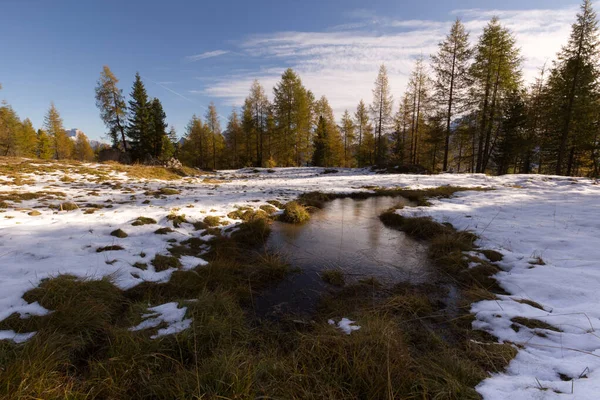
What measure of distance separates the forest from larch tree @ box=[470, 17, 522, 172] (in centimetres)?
8

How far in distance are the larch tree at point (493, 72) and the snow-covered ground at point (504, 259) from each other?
502 inches

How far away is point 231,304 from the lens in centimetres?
378

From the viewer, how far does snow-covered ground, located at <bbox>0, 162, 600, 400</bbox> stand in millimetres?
2404

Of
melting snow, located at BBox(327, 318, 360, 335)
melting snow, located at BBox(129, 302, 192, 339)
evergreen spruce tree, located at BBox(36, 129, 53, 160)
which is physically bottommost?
melting snow, located at BBox(327, 318, 360, 335)

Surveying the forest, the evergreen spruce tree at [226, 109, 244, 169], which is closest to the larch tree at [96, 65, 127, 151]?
the forest

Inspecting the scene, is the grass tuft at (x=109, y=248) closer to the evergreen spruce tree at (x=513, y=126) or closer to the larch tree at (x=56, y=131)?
the evergreen spruce tree at (x=513, y=126)

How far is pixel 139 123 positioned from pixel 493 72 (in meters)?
39.6

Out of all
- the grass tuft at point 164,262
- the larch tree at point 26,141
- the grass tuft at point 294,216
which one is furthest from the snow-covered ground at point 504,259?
the larch tree at point 26,141

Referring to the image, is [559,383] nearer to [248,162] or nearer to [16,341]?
[16,341]

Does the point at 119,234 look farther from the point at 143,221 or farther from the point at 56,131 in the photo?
the point at 56,131

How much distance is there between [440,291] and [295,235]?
4.31m

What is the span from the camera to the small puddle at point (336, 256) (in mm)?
4422

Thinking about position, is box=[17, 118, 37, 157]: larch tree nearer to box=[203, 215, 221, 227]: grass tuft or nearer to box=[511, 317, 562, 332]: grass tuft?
box=[203, 215, 221, 227]: grass tuft

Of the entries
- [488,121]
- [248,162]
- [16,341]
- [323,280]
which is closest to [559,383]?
[323,280]
